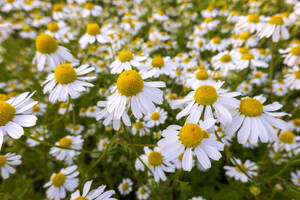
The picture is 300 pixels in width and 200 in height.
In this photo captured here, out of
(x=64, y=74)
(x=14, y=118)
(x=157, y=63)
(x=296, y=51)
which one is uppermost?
(x=64, y=74)

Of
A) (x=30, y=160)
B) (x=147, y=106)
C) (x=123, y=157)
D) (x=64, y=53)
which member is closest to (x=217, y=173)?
(x=123, y=157)

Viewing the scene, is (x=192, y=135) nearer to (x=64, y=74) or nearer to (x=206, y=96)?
(x=206, y=96)

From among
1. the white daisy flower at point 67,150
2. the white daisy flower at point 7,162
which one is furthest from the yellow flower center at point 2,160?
A: the white daisy flower at point 67,150

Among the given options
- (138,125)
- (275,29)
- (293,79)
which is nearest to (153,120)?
(138,125)

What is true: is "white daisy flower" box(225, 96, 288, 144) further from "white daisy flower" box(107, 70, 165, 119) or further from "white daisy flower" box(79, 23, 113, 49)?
"white daisy flower" box(79, 23, 113, 49)

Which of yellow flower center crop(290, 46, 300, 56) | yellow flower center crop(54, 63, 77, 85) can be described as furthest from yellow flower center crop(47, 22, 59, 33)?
yellow flower center crop(290, 46, 300, 56)

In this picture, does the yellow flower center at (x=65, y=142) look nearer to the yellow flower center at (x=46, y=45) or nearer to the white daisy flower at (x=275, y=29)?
the yellow flower center at (x=46, y=45)
